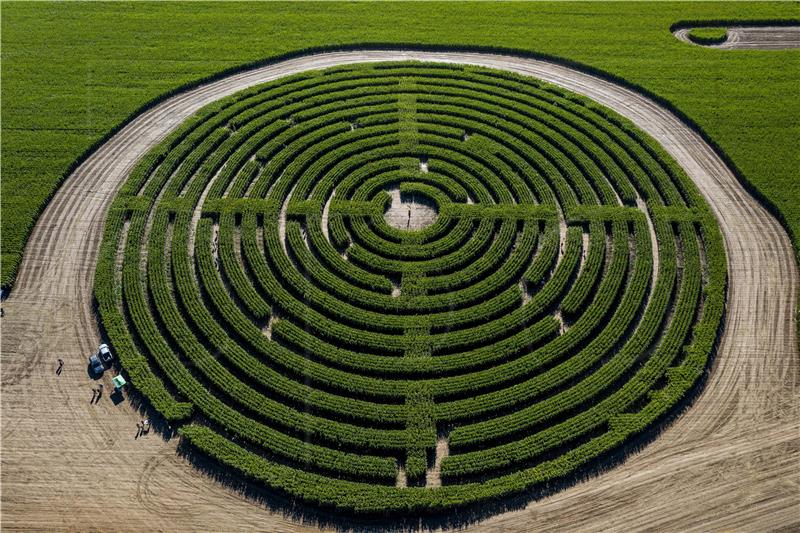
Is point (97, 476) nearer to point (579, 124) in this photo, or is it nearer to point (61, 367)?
point (61, 367)

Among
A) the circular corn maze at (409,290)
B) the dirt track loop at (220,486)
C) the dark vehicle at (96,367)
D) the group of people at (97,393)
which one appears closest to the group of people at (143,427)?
the dirt track loop at (220,486)

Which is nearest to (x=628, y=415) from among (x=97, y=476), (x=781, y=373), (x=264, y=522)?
(x=781, y=373)

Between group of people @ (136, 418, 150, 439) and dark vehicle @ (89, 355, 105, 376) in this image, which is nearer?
group of people @ (136, 418, 150, 439)

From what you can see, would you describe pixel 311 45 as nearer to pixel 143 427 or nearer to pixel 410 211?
pixel 410 211

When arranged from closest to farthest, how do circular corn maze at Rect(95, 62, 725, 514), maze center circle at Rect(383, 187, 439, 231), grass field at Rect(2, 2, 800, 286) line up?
1. circular corn maze at Rect(95, 62, 725, 514)
2. maze center circle at Rect(383, 187, 439, 231)
3. grass field at Rect(2, 2, 800, 286)

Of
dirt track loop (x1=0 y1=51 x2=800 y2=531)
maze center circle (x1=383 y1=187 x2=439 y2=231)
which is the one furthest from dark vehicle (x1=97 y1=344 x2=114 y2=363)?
maze center circle (x1=383 y1=187 x2=439 y2=231)

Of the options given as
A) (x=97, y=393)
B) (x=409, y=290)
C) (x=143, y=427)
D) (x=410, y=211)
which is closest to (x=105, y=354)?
(x=97, y=393)

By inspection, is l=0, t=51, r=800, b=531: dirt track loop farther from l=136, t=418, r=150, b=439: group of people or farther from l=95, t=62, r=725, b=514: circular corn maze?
l=95, t=62, r=725, b=514: circular corn maze
